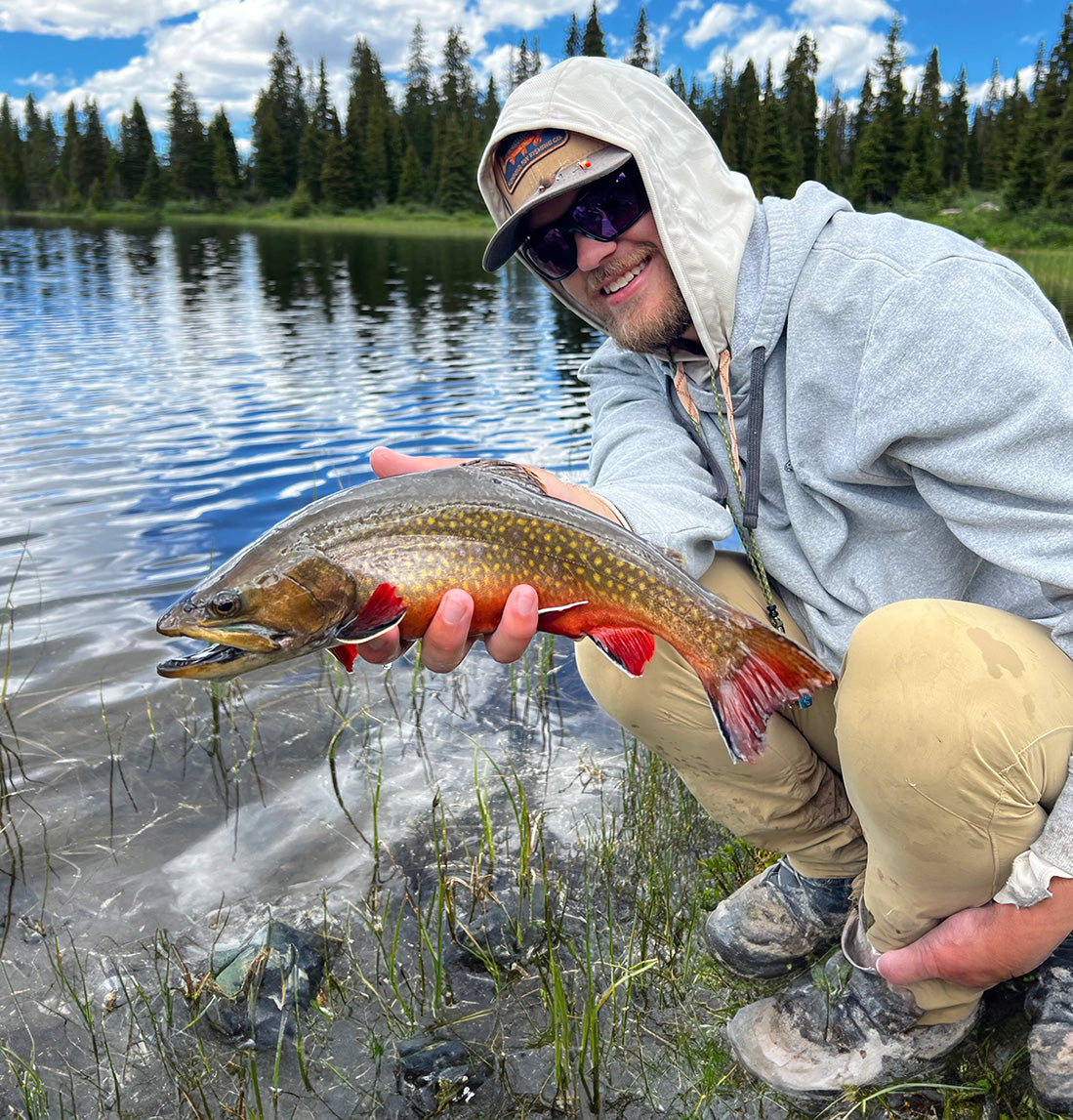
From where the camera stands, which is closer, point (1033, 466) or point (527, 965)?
point (1033, 466)

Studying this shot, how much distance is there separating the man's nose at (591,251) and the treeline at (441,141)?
63854 millimetres

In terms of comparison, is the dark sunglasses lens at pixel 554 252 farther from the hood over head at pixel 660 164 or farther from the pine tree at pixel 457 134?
the pine tree at pixel 457 134

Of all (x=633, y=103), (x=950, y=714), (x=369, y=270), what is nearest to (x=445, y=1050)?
(x=950, y=714)

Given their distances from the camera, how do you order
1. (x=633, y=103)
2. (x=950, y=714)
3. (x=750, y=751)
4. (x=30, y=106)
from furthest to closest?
1. (x=30, y=106)
2. (x=633, y=103)
3. (x=750, y=751)
4. (x=950, y=714)

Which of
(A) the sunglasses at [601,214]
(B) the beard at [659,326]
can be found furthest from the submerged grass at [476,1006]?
(A) the sunglasses at [601,214]

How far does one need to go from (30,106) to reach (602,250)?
15623cm

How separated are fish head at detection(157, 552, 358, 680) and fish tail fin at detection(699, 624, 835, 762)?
102cm

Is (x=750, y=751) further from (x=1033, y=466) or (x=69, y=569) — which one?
(x=69, y=569)

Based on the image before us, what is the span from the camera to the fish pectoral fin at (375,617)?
93.7 inches

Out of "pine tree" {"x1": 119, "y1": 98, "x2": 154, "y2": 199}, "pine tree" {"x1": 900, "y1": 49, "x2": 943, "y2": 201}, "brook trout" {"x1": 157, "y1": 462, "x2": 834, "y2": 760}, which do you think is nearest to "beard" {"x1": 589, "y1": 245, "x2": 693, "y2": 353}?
"brook trout" {"x1": 157, "y1": 462, "x2": 834, "y2": 760}

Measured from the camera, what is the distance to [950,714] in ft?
7.29

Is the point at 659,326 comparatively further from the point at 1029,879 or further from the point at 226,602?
the point at 1029,879

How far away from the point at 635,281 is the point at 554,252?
35cm

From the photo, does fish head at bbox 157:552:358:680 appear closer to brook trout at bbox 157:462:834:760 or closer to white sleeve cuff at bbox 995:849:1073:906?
brook trout at bbox 157:462:834:760
